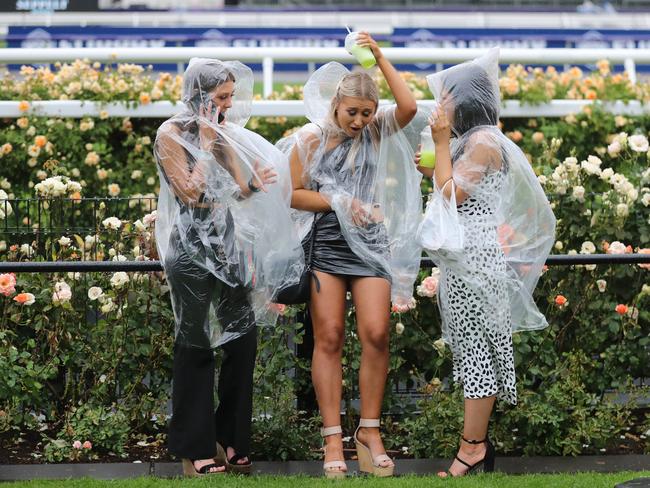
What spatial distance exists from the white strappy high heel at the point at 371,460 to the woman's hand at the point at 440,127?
118cm

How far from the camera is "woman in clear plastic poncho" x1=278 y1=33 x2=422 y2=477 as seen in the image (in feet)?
15.1

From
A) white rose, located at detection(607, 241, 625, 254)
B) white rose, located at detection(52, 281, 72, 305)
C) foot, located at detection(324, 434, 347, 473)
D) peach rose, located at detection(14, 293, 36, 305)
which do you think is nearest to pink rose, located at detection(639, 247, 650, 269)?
white rose, located at detection(607, 241, 625, 254)

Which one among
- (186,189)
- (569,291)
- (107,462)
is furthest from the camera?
(569,291)

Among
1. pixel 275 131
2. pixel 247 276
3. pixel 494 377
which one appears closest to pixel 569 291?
pixel 494 377

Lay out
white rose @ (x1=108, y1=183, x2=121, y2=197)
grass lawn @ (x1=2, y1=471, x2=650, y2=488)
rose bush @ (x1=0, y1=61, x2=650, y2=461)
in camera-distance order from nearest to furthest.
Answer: grass lawn @ (x1=2, y1=471, x2=650, y2=488), rose bush @ (x1=0, y1=61, x2=650, y2=461), white rose @ (x1=108, y1=183, x2=121, y2=197)

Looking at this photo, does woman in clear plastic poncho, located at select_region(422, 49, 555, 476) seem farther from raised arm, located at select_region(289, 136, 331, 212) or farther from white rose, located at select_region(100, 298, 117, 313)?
white rose, located at select_region(100, 298, 117, 313)

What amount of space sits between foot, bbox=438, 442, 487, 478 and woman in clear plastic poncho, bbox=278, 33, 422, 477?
273 mm

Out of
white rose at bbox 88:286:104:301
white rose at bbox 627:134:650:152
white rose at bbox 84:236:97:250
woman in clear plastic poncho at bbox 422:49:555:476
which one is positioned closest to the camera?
woman in clear plastic poncho at bbox 422:49:555:476

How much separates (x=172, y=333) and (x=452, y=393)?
1.32 m

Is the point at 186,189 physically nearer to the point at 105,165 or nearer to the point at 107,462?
the point at 107,462

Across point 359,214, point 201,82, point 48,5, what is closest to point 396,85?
point 359,214

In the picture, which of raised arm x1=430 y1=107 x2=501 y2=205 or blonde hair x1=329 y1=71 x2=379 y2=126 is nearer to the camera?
raised arm x1=430 y1=107 x2=501 y2=205

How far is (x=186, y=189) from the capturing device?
14.6ft

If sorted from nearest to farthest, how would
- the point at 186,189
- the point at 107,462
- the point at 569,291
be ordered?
the point at 186,189, the point at 107,462, the point at 569,291
